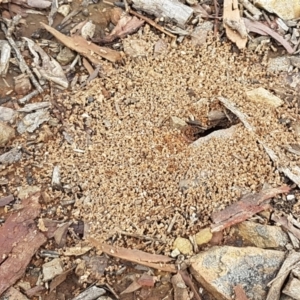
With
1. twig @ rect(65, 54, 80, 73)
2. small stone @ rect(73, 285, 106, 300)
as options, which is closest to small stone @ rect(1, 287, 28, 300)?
small stone @ rect(73, 285, 106, 300)

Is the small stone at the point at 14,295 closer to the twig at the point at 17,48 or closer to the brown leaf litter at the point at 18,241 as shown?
the brown leaf litter at the point at 18,241

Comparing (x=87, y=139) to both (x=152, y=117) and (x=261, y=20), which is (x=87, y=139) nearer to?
(x=152, y=117)

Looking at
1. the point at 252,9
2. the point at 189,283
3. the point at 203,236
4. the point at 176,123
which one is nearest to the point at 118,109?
the point at 176,123

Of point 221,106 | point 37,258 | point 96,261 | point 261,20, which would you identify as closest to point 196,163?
point 221,106

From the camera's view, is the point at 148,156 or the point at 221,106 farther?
the point at 221,106

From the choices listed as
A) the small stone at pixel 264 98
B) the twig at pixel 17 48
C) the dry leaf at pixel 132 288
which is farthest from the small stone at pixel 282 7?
the dry leaf at pixel 132 288

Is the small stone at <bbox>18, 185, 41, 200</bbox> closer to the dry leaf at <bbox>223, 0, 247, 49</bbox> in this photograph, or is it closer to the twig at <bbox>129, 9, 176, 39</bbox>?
the twig at <bbox>129, 9, 176, 39</bbox>
